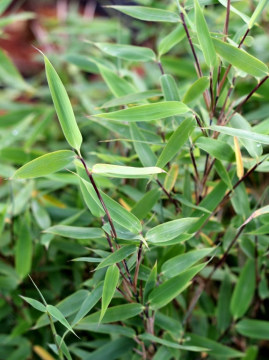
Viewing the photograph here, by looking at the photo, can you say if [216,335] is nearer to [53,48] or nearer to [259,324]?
[259,324]

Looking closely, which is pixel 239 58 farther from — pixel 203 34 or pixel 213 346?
pixel 213 346

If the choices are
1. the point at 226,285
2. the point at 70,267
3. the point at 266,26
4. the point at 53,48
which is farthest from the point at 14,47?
the point at 226,285

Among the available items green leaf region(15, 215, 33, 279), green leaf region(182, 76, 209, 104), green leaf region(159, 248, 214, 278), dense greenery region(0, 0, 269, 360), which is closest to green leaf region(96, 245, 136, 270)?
dense greenery region(0, 0, 269, 360)

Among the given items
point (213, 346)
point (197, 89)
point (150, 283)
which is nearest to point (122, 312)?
→ point (150, 283)

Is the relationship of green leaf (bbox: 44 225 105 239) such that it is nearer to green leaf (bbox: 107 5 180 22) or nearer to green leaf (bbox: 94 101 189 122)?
green leaf (bbox: 94 101 189 122)

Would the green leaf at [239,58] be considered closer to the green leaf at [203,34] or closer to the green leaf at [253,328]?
the green leaf at [203,34]

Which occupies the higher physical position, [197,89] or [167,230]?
[197,89]

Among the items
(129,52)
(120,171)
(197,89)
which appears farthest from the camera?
(129,52)
